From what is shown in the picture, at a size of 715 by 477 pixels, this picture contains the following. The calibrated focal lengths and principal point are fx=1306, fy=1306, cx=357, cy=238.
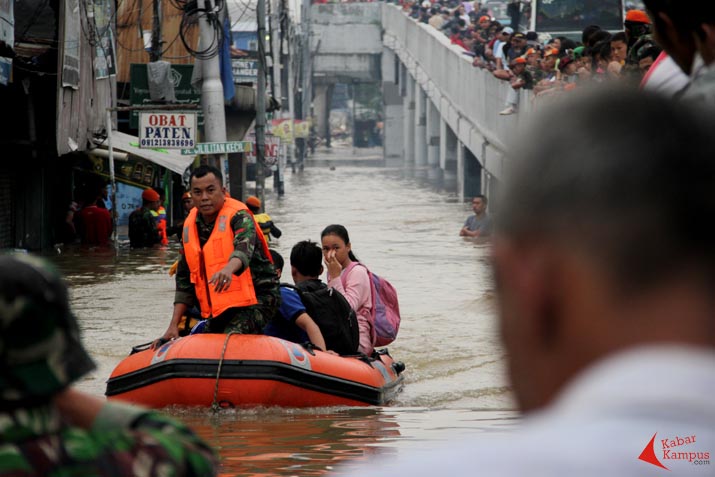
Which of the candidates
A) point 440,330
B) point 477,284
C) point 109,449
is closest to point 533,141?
point 109,449

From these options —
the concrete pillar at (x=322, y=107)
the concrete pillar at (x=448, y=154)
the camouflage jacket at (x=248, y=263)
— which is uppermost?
the camouflage jacket at (x=248, y=263)

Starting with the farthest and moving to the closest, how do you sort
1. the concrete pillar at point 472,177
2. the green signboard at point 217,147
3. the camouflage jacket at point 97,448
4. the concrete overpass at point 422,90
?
1. the concrete pillar at point 472,177
2. the concrete overpass at point 422,90
3. the green signboard at point 217,147
4. the camouflage jacket at point 97,448

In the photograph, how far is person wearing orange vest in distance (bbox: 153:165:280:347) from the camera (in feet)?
31.9

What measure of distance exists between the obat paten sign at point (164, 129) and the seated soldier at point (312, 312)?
38.2 feet

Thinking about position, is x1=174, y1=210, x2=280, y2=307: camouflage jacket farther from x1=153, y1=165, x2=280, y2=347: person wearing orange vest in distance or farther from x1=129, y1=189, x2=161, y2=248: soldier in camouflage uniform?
x1=129, y1=189, x2=161, y2=248: soldier in camouflage uniform

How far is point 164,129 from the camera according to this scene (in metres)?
22.4

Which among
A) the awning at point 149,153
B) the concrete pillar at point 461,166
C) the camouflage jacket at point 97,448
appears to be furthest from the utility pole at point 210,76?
the concrete pillar at point 461,166

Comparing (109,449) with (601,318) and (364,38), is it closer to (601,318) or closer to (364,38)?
(601,318)

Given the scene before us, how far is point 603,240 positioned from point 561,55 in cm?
1729

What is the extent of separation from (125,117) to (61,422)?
1172 inches

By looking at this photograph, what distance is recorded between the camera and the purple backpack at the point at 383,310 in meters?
11.4

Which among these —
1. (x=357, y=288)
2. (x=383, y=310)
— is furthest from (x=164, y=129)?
(x=357, y=288)

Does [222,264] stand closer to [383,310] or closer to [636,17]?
[383,310]

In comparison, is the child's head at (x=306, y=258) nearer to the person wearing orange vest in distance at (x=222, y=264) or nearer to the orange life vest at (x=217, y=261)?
the person wearing orange vest in distance at (x=222, y=264)
